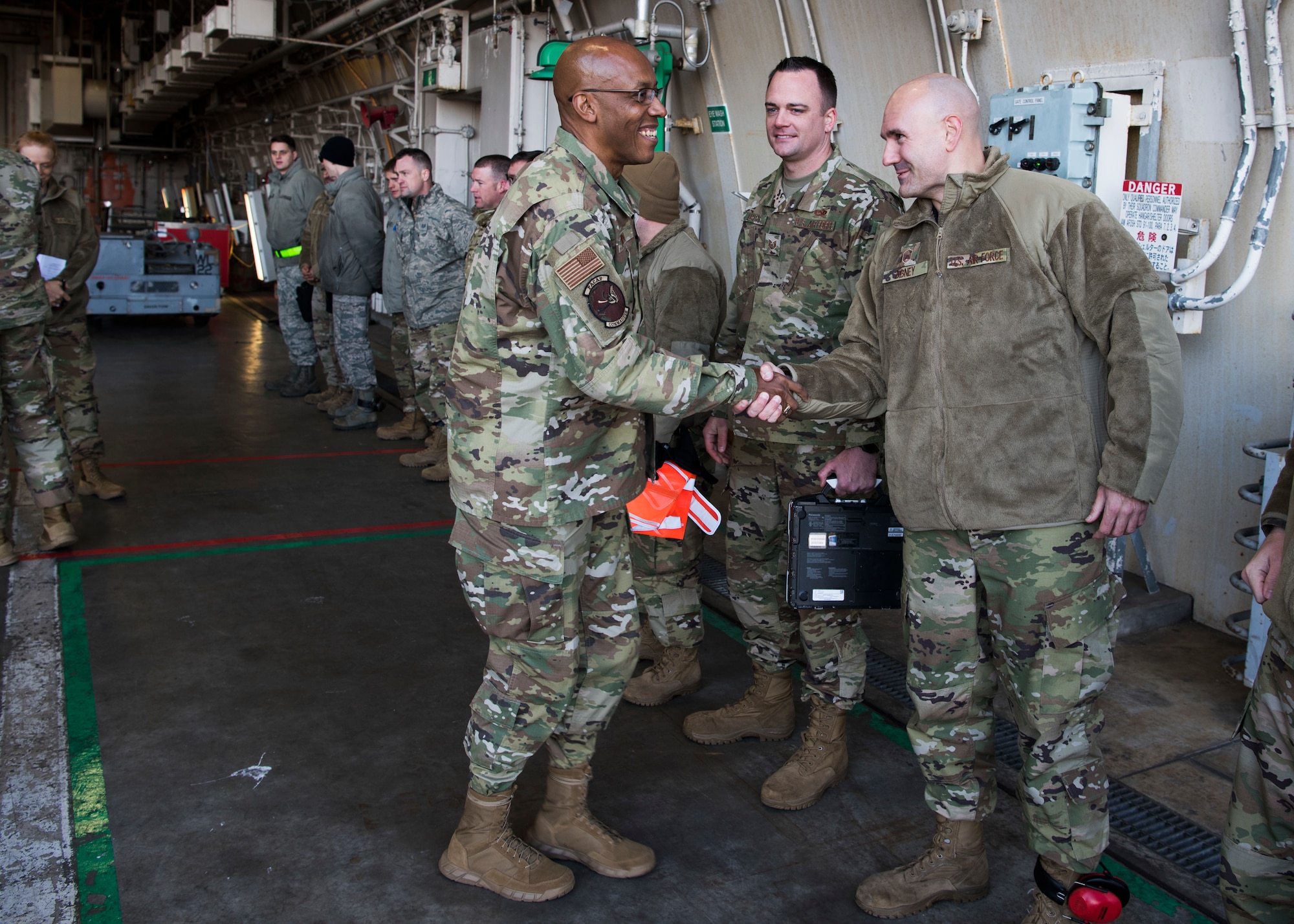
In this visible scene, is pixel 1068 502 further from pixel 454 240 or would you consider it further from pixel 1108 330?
pixel 454 240

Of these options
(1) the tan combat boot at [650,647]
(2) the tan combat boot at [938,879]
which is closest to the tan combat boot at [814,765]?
(2) the tan combat boot at [938,879]

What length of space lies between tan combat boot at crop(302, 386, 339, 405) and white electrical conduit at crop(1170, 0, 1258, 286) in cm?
614

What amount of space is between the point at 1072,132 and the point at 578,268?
2129mm

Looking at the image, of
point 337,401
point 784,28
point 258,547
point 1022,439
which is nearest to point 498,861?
point 1022,439

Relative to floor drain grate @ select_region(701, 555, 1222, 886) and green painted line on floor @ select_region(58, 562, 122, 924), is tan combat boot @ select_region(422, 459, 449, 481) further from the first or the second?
floor drain grate @ select_region(701, 555, 1222, 886)

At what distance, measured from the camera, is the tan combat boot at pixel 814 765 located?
278 cm

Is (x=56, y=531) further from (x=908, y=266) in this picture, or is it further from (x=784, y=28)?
(x=784, y=28)

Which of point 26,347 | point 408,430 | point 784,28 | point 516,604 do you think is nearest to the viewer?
point 516,604

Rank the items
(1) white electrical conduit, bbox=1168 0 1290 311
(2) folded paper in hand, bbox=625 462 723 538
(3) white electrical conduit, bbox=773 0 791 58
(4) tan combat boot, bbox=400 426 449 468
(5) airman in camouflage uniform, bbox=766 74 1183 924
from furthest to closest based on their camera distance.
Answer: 1. (4) tan combat boot, bbox=400 426 449 468
2. (3) white electrical conduit, bbox=773 0 791 58
3. (1) white electrical conduit, bbox=1168 0 1290 311
4. (2) folded paper in hand, bbox=625 462 723 538
5. (5) airman in camouflage uniform, bbox=766 74 1183 924

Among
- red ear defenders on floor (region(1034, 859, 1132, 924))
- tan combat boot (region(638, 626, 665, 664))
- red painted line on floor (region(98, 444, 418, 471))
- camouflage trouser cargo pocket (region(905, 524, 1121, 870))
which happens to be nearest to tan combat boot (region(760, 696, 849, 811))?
camouflage trouser cargo pocket (region(905, 524, 1121, 870))

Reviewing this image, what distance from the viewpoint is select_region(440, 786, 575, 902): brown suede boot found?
2.38 meters

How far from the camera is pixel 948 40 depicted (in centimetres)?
459

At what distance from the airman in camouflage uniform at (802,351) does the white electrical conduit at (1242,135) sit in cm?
141

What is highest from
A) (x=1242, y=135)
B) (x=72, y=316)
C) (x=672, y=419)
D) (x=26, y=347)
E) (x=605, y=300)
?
(x=1242, y=135)
